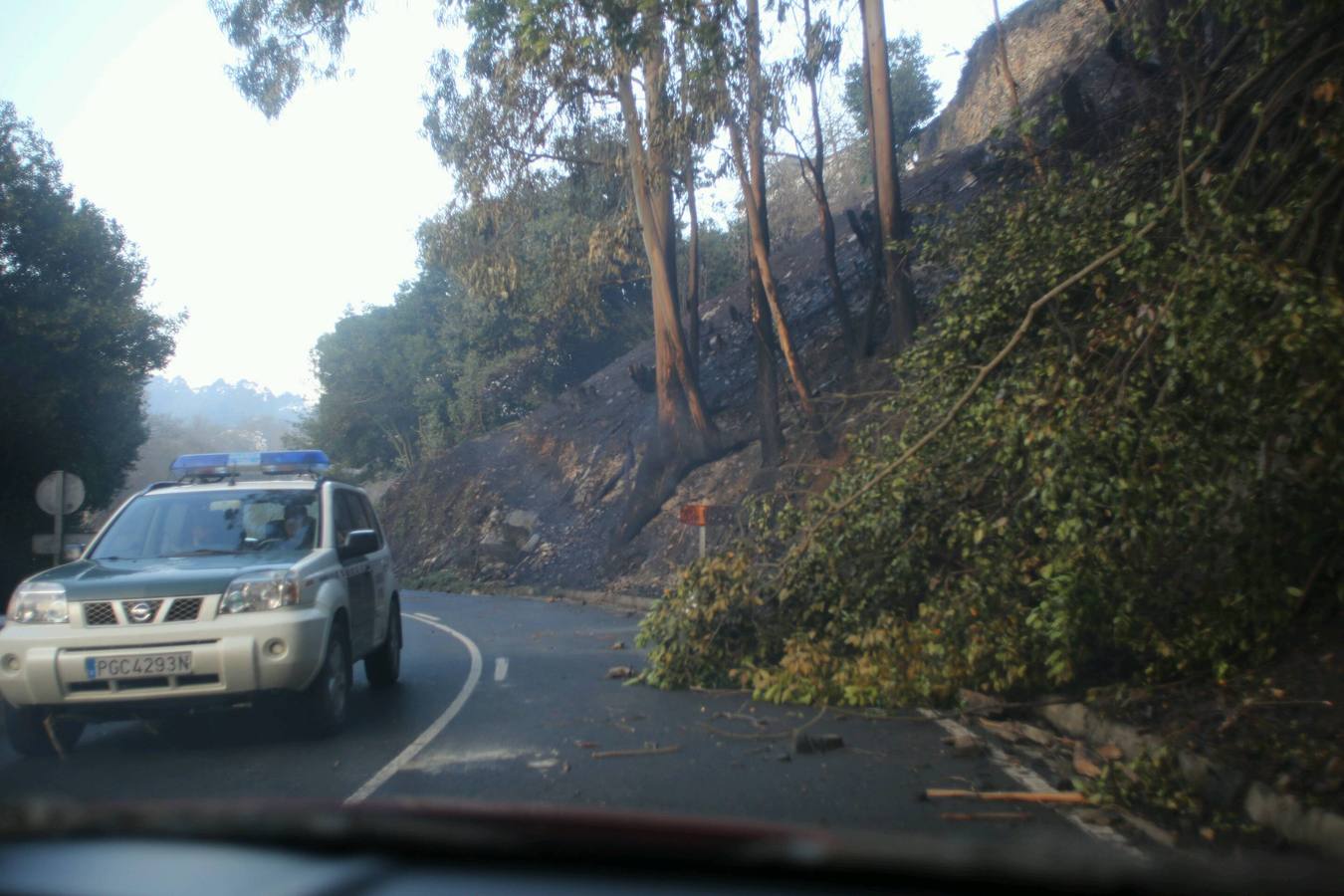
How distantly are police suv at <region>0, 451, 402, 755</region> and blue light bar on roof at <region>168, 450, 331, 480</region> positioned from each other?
2.29 feet

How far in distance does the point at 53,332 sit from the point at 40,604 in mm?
21012

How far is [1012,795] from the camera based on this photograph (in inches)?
233

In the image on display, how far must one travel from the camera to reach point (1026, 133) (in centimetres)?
1068

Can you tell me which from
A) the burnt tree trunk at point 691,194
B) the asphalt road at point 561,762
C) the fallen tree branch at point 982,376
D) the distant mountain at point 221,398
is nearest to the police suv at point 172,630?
the asphalt road at point 561,762

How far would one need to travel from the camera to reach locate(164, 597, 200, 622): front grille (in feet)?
23.5

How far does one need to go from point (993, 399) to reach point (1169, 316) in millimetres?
1620

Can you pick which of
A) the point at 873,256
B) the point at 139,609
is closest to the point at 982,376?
the point at 139,609

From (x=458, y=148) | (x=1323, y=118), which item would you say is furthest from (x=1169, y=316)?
(x=458, y=148)

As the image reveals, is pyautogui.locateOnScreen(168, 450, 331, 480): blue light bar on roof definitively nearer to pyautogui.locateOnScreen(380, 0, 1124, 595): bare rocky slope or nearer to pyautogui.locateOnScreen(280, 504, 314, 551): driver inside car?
pyautogui.locateOnScreen(280, 504, 314, 551): driver inside car

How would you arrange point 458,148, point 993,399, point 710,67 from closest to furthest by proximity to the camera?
point 993,399, point 710,67, point 458,148

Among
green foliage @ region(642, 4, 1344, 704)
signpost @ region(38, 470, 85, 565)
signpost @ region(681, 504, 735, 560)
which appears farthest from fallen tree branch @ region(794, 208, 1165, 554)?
signpost @ region(38, 470, 85, 565)

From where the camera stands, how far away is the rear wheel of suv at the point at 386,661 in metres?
10.0

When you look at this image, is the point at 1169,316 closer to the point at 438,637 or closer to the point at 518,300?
the point at 438,637

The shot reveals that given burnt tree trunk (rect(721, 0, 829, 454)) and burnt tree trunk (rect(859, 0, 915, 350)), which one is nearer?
burnt tree trunk (rect(859, 0, 915, 350))
